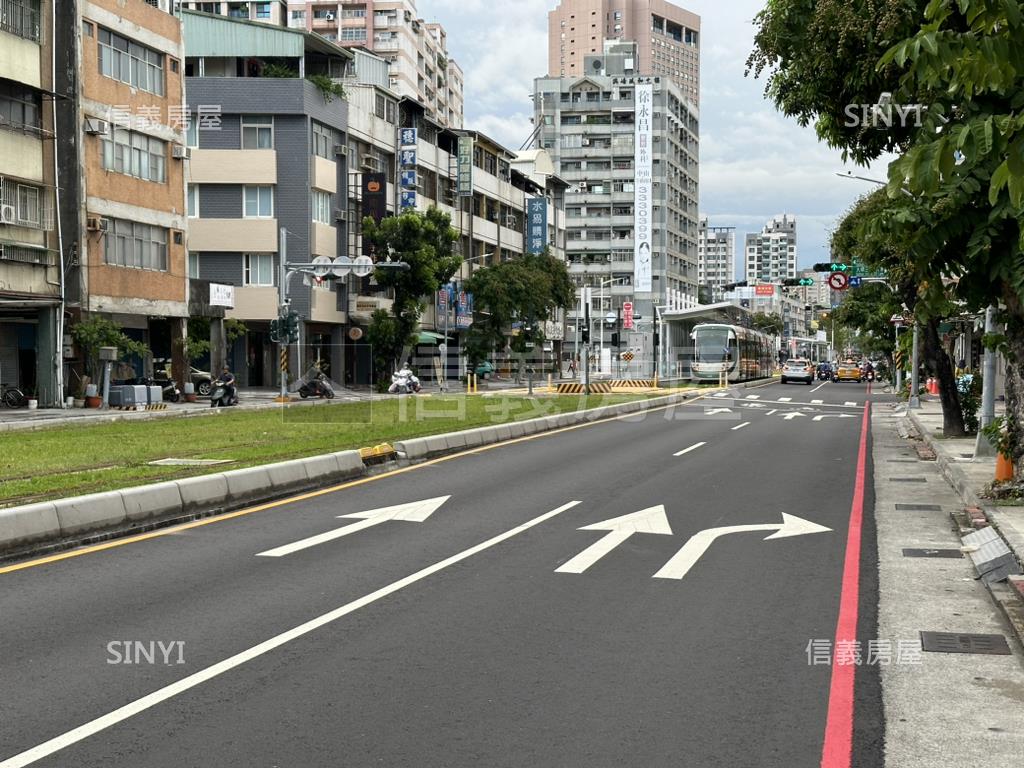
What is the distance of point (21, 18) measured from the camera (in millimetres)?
34531

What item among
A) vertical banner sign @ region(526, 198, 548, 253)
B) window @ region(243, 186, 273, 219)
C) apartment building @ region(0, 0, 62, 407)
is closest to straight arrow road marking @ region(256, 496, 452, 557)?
apartment building @ region(0, 0, 62, 407)

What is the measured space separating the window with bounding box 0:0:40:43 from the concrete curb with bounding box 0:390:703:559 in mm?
22757

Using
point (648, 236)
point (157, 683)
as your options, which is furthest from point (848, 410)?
point (648, 236)

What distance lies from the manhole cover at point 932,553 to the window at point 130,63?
34595mm

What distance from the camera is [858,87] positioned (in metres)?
15.1

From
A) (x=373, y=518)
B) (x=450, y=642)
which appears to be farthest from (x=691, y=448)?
(x=450, y=642)

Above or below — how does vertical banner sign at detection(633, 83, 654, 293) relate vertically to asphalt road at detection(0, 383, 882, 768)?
above

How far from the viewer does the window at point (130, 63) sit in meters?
38.2

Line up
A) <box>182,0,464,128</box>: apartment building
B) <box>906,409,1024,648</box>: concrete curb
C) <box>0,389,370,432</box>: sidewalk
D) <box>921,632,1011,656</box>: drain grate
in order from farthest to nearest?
<box>182,0,464,128</box>: apartment building → <box>0,389,370,432</box>: sidewalk → <box>906,409,1024,648</box>: concrete curb → <box>921,632,1011,656</box>: drain grate

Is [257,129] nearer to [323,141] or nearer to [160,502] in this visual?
[323,141]

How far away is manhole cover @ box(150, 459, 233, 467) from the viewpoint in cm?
1723

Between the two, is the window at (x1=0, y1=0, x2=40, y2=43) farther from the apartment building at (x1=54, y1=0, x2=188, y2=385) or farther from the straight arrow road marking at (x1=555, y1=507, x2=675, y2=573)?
the straight arrow road marking at (x1=555, y1=507, x2=675, y2=573)

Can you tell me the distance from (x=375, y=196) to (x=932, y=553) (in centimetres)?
4924

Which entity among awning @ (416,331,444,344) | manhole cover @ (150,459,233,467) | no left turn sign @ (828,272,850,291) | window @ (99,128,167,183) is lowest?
manhole cover @ (150,459,233,467)
